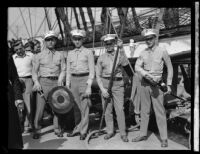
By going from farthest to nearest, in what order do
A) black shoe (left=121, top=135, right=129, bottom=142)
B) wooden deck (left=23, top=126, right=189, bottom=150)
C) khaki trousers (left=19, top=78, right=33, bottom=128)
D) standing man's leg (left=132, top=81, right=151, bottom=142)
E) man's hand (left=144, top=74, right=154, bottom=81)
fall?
khaki trousers (left=19, top=78, right=33, bottom=128) → black shoe (left=121, top=135, right=129, bottom=142) → standing man's leg (left=132, top=81, right=151, bottom=142) → wooden deck (left=23, top=126, right=189, bottom=150) → man's hand (left=144, top=74, right=154, bottom=81)

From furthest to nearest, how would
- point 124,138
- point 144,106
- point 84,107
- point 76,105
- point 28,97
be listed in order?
1. point 28,97
2. point 76,105
3. point 84,107
4. point 124,138
5. point 144,106

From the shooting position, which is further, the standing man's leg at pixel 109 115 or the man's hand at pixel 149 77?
the standing man's leg at pixel 109 115

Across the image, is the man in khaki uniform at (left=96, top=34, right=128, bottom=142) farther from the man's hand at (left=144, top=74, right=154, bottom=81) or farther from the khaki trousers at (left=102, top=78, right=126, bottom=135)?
the man's hand at (left=144, top=74, right=154, bottom=81)

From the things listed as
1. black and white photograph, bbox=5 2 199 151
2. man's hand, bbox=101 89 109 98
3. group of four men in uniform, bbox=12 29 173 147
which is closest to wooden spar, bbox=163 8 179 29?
black and white photograph, bbox=5 2 199 151

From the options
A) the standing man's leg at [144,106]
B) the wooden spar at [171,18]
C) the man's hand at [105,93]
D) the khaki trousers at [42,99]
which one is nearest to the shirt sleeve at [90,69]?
the man's hand at [105,93]

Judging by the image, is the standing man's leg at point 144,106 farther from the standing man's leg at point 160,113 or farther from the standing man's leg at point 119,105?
the standing man's leg at point 119,105

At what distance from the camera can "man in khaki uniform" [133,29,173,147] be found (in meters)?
4.99

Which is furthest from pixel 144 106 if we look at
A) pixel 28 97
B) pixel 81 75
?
pixel 28 97

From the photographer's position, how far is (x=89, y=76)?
543cm

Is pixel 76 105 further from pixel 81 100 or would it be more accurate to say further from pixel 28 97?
pixel 28 97

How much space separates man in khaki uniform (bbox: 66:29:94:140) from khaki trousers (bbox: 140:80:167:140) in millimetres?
977

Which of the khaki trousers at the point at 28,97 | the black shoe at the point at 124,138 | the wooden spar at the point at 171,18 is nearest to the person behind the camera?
the black shoe at the point at 124,138

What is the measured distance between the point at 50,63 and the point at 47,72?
0.17 m

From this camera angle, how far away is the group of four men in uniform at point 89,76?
5074 mm
